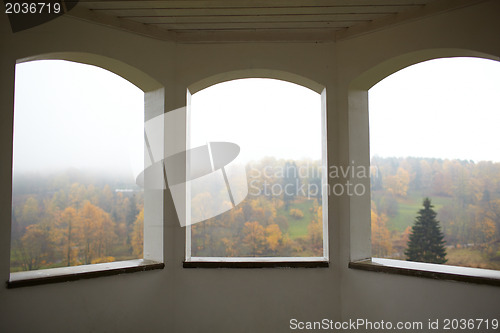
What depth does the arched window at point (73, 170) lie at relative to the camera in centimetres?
634

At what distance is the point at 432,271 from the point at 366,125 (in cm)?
138

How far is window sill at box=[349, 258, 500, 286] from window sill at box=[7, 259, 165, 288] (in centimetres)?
181

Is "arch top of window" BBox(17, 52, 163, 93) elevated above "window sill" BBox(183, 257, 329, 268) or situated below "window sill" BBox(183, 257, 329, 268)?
above

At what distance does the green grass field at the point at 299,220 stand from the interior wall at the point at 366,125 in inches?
231

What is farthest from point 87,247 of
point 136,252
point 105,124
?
point 105,124

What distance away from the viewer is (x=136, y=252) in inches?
294

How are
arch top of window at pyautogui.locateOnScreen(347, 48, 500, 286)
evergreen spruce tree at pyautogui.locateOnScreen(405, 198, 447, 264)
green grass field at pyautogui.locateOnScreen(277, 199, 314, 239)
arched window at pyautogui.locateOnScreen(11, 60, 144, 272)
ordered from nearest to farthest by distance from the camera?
1. arch top of window at pyautogui.locateOnScreen(347, 48, 500, 286)
2. arched window at pyautogui.locateOnScreen(11, 60, 144, 272)
3. green grass field at pyautogui.locateOnScreen(277, 199, 314, 239)
4. evergreen spruce tree at pyautogui.locateOnScreen(405, 198, 447, 264)

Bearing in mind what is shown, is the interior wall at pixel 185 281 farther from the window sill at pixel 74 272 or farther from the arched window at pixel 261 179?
the arched window at pixel 261 179

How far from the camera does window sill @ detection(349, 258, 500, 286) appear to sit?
2.46 meters

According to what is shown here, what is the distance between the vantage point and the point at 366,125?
333 centimetres

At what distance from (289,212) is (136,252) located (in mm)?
4035

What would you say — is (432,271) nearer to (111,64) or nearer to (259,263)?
(259,263)

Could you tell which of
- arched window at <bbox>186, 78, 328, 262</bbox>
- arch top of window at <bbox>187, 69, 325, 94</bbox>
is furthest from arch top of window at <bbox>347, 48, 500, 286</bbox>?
arched window at <bbox>186, 78, 328, 262</bbox>

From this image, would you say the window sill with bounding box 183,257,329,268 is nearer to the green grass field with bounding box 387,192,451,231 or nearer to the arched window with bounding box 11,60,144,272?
the arched window with bounding box 11,60,144,272
